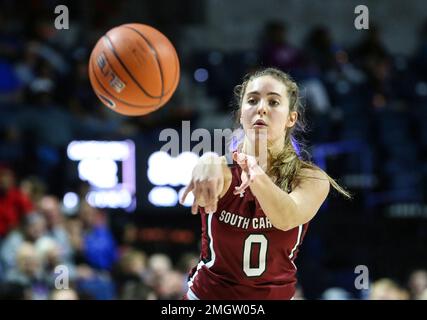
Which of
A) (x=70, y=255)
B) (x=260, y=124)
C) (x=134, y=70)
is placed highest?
(x=134, y=70)

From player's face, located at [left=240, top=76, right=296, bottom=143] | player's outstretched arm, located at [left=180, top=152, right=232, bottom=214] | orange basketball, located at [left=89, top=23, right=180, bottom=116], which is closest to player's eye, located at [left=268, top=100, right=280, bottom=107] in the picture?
player's face, located at [left=240, top=76, right=296, bottom=143]

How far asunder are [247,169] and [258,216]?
35 cm

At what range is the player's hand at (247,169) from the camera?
3660 millimetres

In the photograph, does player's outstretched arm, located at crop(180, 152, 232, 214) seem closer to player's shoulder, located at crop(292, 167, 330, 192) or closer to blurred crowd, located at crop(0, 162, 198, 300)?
player's shoulder, located at crop(292, 167, 330, 192)

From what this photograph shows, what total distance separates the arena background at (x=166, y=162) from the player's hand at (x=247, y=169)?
11.2ft

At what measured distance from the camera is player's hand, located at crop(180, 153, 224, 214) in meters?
3.56

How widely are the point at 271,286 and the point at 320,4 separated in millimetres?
10488

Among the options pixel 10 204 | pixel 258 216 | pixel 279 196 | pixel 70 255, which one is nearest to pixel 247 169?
pixel 279 196

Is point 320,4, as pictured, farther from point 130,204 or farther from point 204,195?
point 204,195

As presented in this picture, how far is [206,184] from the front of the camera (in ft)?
11.7

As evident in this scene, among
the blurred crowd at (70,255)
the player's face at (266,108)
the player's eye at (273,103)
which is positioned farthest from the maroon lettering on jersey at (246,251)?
the blurred crowd at (70,255)

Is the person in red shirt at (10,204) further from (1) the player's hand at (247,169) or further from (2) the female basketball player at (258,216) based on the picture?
(1) the player's hand at (247,169)

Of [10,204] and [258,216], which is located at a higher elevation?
[258,216]

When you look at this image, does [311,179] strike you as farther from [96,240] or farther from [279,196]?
[96,240]
